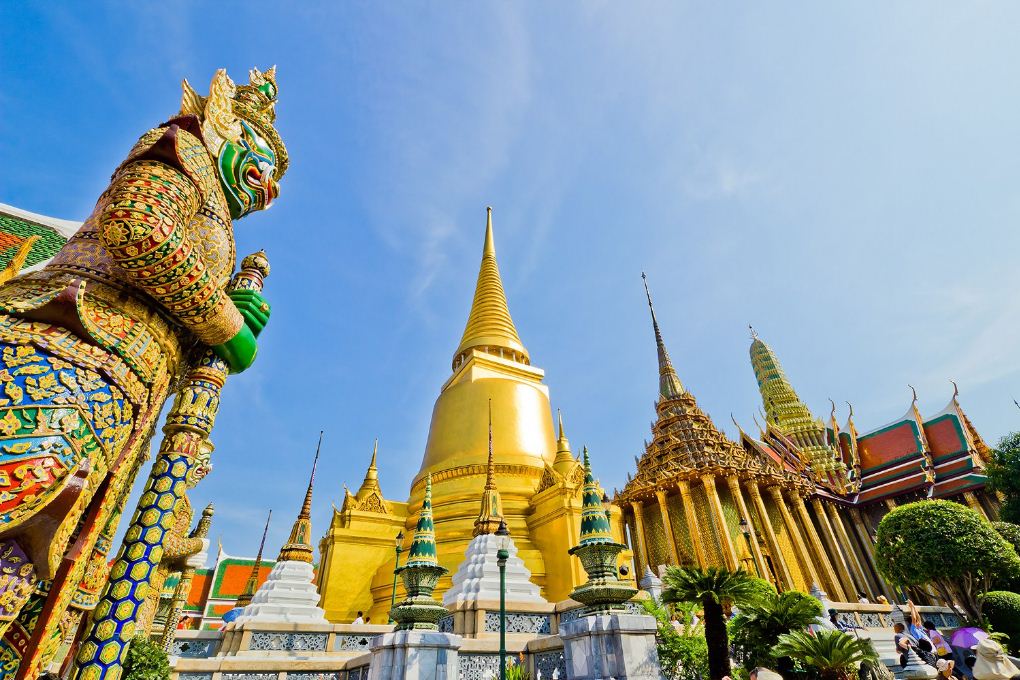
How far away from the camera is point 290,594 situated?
10.8m

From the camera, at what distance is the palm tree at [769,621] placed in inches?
316

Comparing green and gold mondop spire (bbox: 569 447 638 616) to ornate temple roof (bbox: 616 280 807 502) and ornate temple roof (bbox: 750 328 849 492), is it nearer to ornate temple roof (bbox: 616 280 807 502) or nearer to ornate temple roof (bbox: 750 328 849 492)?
ornate temple roof (bbox: 616 280 807 502)

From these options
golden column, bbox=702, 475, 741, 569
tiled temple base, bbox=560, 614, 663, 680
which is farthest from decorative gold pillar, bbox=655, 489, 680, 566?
tiled temple base, bbox=560, 614, 663, 680

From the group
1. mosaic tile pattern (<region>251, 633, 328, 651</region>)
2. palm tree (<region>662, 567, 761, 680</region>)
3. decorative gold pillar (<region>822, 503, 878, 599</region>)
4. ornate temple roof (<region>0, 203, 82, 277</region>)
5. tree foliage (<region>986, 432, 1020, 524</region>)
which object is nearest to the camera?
ornate temple roof (<region>0, 203, 82, 277</region>)

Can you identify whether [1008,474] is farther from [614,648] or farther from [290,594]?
[290,594]

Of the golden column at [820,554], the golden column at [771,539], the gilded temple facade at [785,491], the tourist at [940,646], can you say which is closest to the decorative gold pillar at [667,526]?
the gilded temple facade at [785,491]

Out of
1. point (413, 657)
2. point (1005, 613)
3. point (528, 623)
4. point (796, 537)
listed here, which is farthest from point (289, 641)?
point (796, 537)

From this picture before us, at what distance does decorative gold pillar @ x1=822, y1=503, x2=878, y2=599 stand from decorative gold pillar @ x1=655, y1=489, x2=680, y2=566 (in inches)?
347

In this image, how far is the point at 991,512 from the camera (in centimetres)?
2369

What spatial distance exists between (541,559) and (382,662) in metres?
9.82

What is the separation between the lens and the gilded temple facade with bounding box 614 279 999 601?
20094 millimetres

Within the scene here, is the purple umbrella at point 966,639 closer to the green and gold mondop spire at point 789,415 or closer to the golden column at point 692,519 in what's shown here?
the golden column at point 692,519

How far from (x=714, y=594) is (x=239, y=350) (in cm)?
751

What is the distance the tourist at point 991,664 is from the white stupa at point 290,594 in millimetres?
10352
